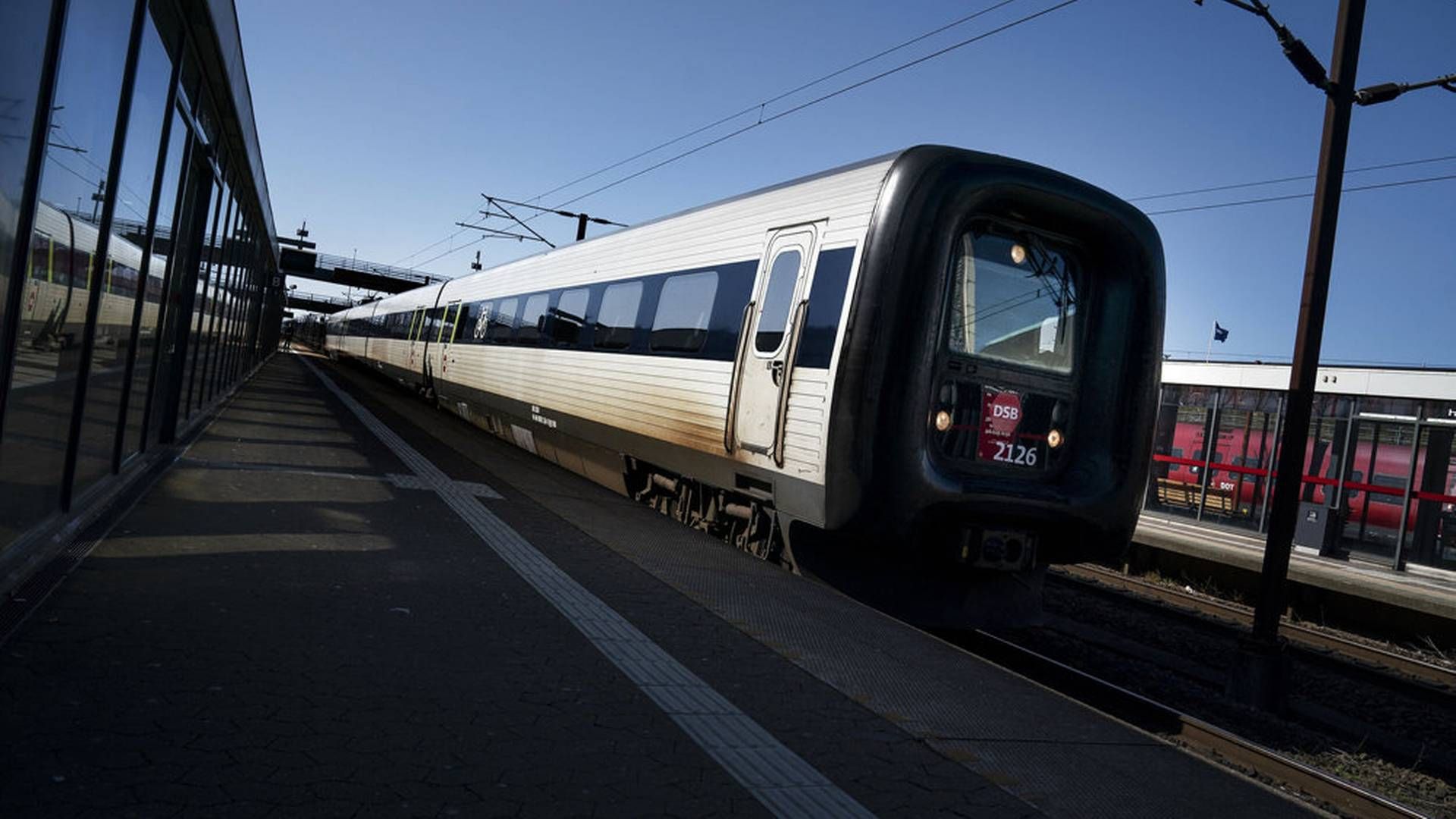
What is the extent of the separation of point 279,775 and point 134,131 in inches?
166

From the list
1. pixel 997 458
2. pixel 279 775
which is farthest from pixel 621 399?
pixel 279 775

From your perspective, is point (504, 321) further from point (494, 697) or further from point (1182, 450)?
point (494, 697)

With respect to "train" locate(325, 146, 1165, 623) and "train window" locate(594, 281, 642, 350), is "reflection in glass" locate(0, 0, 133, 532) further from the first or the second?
"train window" locate(594, 281, 642, 350)

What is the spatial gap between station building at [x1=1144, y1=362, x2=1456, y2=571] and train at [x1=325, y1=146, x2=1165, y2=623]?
15.0ft

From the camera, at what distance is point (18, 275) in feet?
12.9

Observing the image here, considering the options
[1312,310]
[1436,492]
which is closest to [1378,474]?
[1436,492]

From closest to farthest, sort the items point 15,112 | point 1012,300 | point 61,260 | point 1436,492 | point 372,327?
point 15,112, point 61,260, point 1012,300, point 1436,492, point 372,327

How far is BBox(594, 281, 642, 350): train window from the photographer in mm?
9781

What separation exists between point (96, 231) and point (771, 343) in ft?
13.1

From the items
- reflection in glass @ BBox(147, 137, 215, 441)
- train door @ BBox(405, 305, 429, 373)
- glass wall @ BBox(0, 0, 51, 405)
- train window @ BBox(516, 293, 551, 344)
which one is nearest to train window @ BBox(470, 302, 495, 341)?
train window @ BBox(516, 293, 551, 344)

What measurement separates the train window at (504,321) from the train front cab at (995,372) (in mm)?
8937

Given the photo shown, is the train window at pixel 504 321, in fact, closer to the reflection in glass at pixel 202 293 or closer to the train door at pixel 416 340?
the reflection in glass at pixel 202 293

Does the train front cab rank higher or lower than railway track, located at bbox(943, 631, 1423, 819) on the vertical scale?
higher

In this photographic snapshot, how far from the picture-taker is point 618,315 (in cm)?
1013
